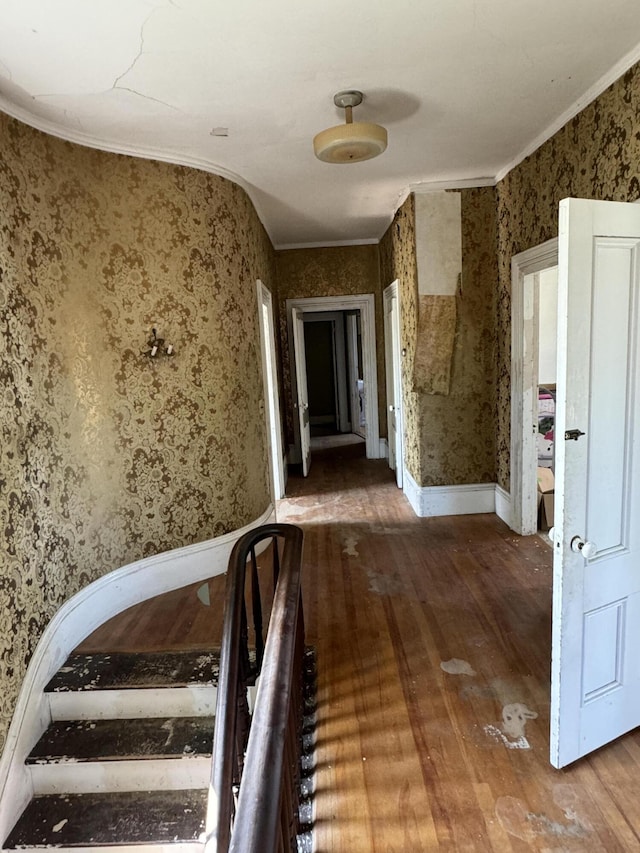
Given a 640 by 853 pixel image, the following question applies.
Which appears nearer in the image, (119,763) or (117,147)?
(119,763)

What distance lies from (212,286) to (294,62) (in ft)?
4.87

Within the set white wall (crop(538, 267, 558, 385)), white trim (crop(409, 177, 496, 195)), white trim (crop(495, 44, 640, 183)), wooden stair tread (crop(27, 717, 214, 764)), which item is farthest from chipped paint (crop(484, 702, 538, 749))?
white wall (crop(538, 267, 558, 385))

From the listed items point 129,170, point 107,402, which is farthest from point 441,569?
point 129,170

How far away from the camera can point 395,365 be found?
523cm

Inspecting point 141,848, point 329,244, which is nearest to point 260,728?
point 141,848

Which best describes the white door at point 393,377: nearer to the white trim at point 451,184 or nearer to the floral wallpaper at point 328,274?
the floral wallpaper at point 328,274

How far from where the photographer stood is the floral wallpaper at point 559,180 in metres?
2.26

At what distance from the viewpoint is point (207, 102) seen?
7.82 ft

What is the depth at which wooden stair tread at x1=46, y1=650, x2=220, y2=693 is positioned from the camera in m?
2.42

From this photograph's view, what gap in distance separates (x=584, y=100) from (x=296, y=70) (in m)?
1.45

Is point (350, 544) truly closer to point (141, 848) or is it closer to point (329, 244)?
point (141, 848)

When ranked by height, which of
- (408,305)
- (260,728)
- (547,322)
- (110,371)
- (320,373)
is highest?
(408,305)

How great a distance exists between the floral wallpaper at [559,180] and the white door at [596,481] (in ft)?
2.94

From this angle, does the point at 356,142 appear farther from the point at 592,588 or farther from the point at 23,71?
the point at 592,588
